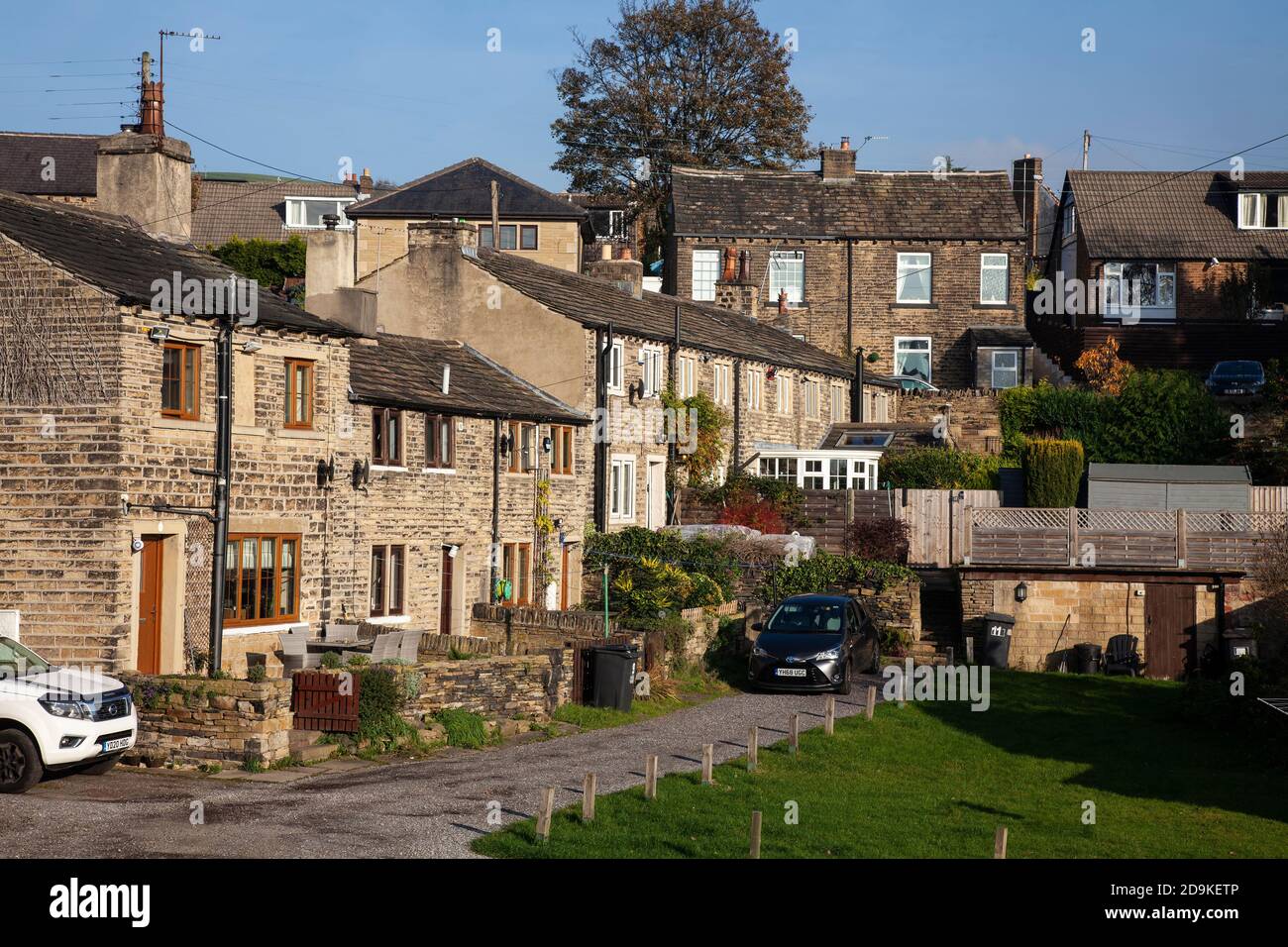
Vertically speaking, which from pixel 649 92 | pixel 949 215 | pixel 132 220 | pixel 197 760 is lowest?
pixel 197 760

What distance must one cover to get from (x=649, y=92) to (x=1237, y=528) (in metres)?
37.1

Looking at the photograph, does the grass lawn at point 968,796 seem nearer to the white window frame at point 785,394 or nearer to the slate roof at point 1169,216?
the white window frame at point 785,394

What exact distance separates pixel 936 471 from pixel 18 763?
3152 cm

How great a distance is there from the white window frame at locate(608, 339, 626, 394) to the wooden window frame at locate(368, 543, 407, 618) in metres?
9.89

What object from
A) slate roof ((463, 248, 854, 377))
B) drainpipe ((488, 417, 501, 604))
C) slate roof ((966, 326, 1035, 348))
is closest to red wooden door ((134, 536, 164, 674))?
drainpipe ((488, 417, 501, 604))

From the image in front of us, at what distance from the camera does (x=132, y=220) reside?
1021 inches

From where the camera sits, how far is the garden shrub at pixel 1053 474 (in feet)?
138

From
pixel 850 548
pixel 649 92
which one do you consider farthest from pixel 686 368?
pixel 649 92

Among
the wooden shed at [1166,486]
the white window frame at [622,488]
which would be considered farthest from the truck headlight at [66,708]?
the wooden shed at [1166,486]

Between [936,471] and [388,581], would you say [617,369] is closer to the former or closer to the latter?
[388,581]

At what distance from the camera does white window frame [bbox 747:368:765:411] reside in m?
44.7

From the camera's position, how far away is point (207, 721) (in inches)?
775
